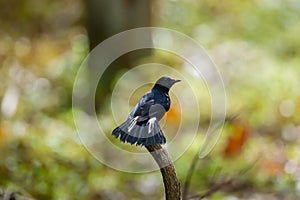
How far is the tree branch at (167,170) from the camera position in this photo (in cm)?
133

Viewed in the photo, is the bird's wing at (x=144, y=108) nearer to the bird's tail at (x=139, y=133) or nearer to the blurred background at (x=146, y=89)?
the bird's tail at (x=139, y=133)

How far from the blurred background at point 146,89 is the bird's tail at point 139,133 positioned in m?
0.74

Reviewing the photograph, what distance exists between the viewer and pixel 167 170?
4.54ft

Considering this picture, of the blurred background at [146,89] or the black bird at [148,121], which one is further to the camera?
the blurred background at [146,89]

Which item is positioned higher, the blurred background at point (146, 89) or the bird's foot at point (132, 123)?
the blurred background at point (146, 89)

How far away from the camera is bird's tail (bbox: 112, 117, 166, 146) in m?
1.24

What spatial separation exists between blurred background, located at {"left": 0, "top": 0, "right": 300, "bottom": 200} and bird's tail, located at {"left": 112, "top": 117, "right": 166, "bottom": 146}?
745mm

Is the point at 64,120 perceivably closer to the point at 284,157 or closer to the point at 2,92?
the point at 2,92

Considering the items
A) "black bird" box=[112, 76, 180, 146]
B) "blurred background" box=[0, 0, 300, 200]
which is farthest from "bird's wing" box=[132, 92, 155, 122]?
"blurred background" box=[0, 0, 300, 200]

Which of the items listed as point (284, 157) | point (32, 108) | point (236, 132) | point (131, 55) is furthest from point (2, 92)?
point (284, 157)

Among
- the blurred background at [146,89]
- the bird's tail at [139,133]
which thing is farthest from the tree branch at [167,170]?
the blurred background at [146,89]

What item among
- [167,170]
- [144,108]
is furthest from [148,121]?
[167,170]

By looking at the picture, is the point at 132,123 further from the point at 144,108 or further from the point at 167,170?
the point at 167,170

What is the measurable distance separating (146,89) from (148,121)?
2.23 meters
